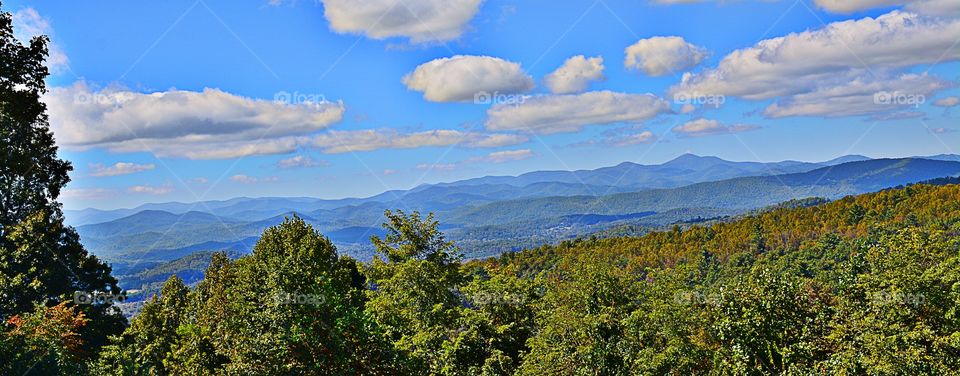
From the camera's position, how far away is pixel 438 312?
27.0 m

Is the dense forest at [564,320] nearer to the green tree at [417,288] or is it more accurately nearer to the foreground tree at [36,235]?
the green tree at [417,288]

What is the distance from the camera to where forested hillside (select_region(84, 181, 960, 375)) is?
17844 mm

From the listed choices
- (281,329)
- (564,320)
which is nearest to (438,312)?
(564,320)

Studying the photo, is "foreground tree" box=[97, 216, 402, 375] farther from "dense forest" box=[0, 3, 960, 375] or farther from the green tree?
the green tree

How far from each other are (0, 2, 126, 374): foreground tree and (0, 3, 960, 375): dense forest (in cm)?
10

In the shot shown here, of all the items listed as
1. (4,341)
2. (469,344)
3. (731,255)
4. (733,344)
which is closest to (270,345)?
(4,341)

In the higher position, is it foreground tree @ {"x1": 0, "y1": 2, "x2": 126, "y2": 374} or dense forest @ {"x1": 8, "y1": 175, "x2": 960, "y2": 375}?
foreground tree @ {"x1": 0, "y1": 2, "x2": 126, "y2": 374}

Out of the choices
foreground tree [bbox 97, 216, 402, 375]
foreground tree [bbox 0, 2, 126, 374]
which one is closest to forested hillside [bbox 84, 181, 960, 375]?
foreground tree [bbox 97, 216, 402, 375]

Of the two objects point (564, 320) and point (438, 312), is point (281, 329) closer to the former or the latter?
point (564, 320)

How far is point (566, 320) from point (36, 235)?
30.3 metres

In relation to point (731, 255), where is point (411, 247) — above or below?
above

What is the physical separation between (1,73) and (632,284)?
2522 centimetres

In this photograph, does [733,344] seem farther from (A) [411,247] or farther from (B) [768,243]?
(B) [768,243]

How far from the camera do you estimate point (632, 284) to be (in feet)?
80.9
